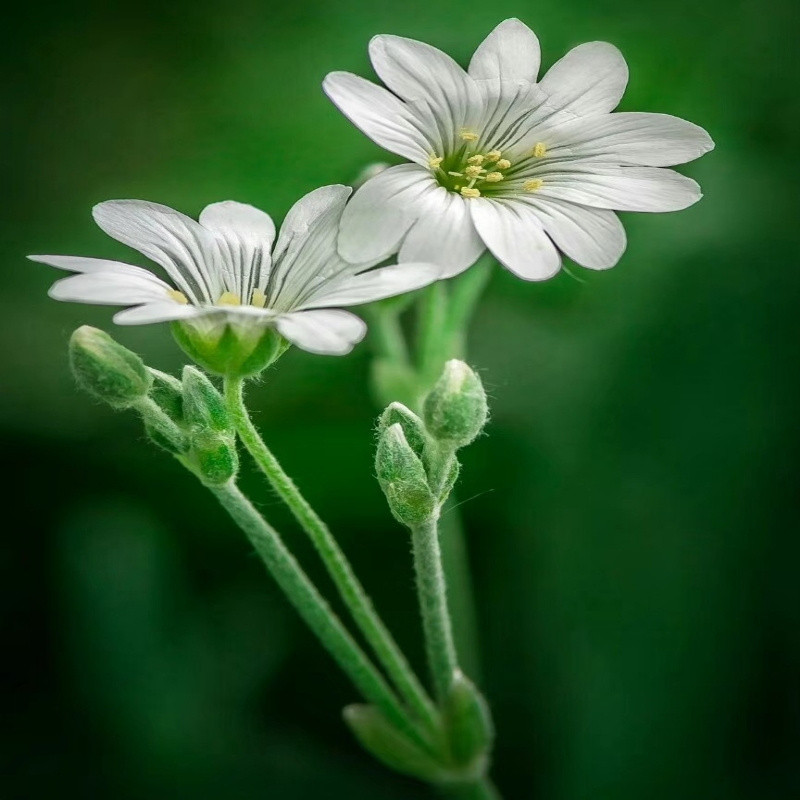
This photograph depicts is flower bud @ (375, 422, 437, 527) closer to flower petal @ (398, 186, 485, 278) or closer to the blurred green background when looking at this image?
flower petal @ (398, 186, 485, 278)

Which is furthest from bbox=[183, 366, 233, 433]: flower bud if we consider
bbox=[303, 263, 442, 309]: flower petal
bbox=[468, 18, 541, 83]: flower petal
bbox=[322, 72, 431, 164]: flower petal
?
bbox=[468, 18, 541, 83]: flower petal

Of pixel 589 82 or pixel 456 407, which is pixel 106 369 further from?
pixel 589 82

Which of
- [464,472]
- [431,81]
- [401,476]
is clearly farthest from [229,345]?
[464,472]

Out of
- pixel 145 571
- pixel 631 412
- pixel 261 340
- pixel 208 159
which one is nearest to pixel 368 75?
pixel 208 159

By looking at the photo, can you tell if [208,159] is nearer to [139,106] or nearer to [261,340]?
[139,106]

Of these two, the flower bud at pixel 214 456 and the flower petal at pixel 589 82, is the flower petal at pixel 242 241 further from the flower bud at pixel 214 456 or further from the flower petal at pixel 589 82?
the flower petal at pixel 589 82

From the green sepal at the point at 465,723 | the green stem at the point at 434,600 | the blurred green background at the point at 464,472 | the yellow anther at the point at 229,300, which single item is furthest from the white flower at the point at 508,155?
the blurred green background at the point at 464,472
